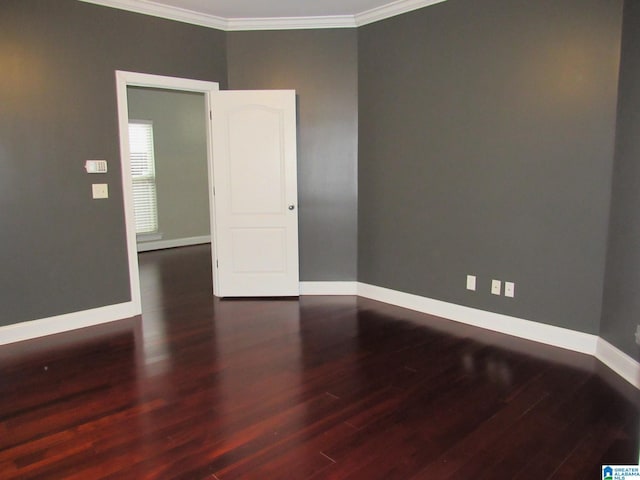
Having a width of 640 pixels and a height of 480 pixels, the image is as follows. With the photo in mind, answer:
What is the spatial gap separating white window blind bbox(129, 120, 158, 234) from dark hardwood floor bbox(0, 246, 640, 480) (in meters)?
4.17

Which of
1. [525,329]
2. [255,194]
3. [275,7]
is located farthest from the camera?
[255,194]

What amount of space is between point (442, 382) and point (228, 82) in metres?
3.64

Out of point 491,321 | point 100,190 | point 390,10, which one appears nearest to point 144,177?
point 100,190

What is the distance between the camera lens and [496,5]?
141 inches

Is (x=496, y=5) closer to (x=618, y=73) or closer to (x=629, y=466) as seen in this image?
(x=618, y=73)

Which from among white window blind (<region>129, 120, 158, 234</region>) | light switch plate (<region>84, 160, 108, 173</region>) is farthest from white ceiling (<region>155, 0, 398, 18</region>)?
white window blind (<region>129, 120, 158, 234</region>)

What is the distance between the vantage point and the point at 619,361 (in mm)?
3000

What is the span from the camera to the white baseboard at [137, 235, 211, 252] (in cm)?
778

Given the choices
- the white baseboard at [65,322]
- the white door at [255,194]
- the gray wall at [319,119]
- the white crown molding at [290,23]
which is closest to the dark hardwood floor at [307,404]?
the white baseboard at [65,322]

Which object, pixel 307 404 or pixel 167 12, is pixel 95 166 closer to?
pixel 167 12

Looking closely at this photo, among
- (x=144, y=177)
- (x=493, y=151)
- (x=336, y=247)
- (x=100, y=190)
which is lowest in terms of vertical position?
(x=336, y=247)

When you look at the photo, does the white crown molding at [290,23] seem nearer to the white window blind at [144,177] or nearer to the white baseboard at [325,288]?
the white baseboard at [325,288]

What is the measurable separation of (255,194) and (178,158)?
4.06 m

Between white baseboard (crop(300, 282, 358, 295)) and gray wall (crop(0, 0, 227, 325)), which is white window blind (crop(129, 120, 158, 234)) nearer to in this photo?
gray wall (crop(0, 0, 227, 325))
